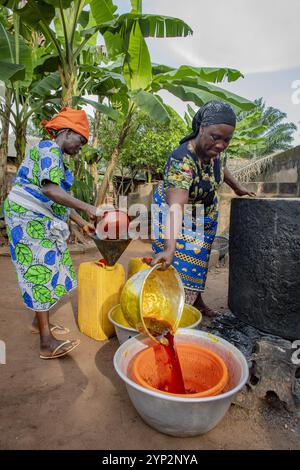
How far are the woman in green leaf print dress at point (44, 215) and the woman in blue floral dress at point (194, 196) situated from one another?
1.77 feet

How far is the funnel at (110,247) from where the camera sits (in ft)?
7.52

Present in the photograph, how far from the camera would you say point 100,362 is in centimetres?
228

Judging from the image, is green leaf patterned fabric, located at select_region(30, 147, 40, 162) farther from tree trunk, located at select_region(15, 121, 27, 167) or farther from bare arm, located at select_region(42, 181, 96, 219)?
tree trunk, located at select_region(15, 121, 27, 167)

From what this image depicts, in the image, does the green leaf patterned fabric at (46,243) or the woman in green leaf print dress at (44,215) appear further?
the green leaf patterned fabric at (46,243)

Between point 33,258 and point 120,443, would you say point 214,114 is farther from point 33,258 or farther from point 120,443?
point 120,443

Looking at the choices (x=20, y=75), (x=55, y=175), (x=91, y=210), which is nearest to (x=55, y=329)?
(x=91, y=210)

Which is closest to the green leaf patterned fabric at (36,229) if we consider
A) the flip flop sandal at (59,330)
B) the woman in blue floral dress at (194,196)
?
the woman in blue floral dress at (194,196)

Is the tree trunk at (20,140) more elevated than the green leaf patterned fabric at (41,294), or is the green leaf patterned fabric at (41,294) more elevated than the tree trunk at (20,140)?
the tree trunk at (20,140)

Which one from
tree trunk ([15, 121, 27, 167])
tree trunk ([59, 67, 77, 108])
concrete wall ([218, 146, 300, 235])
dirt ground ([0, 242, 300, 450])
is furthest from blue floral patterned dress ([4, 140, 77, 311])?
tree trunk ([15, 121, 27, 167])

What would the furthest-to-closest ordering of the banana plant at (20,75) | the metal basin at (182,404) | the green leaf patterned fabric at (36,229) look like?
the banana plant at (20,75), the green leaf patterned fabric at (36,229), the metal basin at (182,404)

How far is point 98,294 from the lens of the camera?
8.24 ft

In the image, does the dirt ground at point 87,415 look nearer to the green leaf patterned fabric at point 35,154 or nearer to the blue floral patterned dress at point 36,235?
the blue floral patterned dress at point 36,235

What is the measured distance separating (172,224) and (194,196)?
0.53 m

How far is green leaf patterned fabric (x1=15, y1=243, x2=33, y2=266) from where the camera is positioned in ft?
7.12
